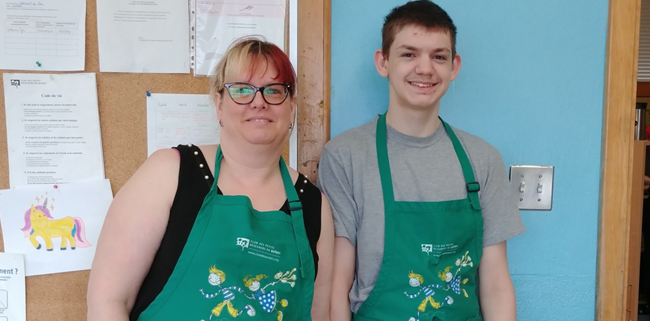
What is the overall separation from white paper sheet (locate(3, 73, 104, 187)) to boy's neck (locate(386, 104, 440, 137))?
82 centimetres

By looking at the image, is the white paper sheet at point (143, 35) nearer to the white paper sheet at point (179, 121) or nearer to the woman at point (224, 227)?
the white paper sheet at point (179, 121)

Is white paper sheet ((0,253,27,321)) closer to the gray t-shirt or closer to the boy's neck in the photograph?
the gray t-shirt

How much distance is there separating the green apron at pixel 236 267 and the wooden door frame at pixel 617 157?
102 centimetres

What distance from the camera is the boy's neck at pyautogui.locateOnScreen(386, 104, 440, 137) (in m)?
1.23

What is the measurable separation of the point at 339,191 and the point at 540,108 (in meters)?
0.72

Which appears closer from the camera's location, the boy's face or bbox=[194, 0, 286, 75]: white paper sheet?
the boy's face

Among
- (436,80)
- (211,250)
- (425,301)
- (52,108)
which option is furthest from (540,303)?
(52,108)

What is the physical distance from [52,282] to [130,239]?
531mm

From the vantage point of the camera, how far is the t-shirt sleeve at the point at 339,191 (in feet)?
3.92

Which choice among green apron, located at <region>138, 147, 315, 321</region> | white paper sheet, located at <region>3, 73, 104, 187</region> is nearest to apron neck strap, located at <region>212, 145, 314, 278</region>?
green apron, located at <region>138, 147, 315, 321</region>

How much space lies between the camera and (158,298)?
3.05 feet

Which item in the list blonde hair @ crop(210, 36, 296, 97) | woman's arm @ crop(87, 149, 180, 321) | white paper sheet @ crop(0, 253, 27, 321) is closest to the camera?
woman's arm @ crop(87, 149, 180, 321)

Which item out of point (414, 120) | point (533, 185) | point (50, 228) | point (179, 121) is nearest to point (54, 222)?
point (50, 228)

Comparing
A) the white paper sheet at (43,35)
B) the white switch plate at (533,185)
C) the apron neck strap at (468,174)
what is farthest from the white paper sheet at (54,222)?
the white switch plate at (533,185)
